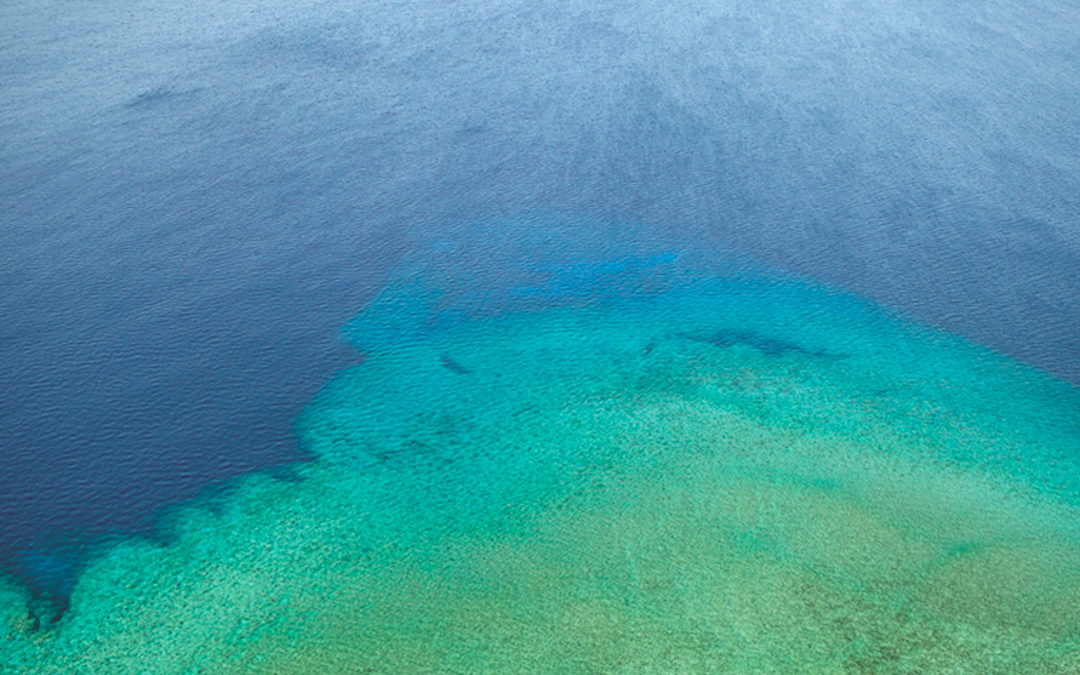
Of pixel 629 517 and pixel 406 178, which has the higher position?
pixel 406 178


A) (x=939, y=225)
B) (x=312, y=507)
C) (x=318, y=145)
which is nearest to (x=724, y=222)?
(x=939, y=225)

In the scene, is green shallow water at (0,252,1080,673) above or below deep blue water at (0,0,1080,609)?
below

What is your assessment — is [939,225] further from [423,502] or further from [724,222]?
[423,502]

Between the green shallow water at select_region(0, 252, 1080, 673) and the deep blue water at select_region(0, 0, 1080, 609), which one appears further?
the deep blue water at select_region(0, 0, 1080, 609)

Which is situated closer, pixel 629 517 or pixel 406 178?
pixel 629 517
